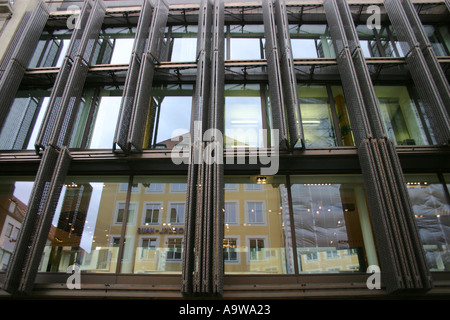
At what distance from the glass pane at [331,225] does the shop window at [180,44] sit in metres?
7.71

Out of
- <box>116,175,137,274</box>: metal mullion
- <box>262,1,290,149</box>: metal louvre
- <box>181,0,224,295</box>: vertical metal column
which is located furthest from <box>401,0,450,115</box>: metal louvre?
A: <box>116,175,137,274</box>: metal mullion

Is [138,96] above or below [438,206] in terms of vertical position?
above

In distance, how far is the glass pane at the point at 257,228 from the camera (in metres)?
10.0

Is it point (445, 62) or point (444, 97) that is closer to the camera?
point (444, 97)

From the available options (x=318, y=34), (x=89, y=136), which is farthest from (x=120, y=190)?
(x=318, y=34)

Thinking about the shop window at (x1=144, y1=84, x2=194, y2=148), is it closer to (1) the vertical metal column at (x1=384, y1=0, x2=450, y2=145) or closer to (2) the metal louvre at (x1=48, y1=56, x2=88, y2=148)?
(2) the metal louvre at (x1=48, y1=56, x2=88, y2=148)

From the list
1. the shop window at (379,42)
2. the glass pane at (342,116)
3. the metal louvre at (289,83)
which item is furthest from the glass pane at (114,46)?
the shop window at (379,42)

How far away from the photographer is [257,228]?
417 inches

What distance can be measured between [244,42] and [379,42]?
20.4 feet

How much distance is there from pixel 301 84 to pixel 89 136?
904cm

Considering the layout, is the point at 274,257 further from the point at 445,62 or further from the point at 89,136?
the point at 445,62

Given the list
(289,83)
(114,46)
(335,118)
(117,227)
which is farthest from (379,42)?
(117,227)

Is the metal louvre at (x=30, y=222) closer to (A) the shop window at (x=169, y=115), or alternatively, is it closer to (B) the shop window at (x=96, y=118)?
(B) the shop window at (x=96, y=118)

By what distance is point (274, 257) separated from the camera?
33.0 ft
